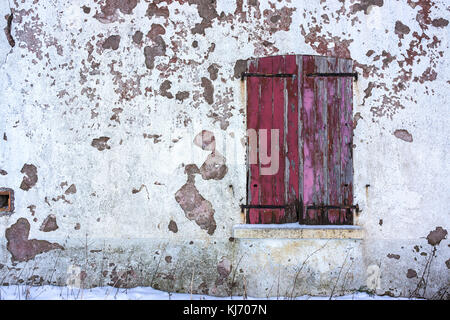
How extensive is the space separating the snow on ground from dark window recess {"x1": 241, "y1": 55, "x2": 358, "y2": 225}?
0.66 m

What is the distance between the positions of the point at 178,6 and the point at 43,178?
198 centimetres

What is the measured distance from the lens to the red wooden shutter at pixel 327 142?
12.8 ft

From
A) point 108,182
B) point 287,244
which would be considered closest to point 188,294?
point 287,244

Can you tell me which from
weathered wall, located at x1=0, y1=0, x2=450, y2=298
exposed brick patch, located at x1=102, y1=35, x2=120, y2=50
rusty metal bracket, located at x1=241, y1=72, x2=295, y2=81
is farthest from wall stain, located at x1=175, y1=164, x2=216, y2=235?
exposed brick patch, located at x1=102, y1=35, x2=120, y2=50

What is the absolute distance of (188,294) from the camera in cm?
379

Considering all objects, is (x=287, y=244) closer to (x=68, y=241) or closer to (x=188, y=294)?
(x=188, y=294)

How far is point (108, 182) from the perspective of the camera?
3.88m

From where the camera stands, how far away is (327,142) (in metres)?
3.92

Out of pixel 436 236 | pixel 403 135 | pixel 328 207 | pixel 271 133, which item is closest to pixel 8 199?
pixel 271 133

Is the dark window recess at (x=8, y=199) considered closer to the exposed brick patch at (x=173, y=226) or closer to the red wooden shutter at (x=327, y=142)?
the exposed brick patch at (x=173, y=226)

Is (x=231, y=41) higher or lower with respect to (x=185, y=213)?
higher

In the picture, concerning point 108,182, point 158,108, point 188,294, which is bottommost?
point 188,294
